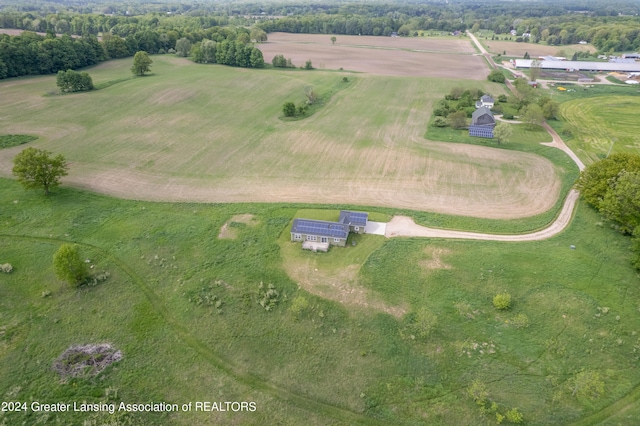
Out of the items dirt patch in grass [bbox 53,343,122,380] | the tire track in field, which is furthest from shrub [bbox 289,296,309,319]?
dirt patch in grass [bbox 53,343,122,380]

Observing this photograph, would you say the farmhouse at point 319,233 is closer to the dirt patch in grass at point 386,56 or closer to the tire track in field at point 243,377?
the tire track in field at point 243,377

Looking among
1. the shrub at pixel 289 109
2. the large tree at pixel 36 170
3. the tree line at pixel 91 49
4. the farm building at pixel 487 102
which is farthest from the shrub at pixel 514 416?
the tree line at pixel 91 49

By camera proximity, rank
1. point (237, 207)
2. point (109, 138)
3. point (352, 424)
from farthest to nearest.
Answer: point (109, 138) → point (237, 207) → point (352, 424)

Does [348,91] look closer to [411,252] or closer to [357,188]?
[357,188]

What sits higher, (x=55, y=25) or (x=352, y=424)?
(x=55, y=25)

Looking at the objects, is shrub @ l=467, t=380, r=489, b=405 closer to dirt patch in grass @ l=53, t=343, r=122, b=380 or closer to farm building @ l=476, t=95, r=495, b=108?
dirt patch in grass @ l=53, t=343, r=122, b=380

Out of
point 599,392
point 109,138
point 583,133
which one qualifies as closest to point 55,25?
point 109,138

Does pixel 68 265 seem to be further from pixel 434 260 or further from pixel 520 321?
pixel 520 321
